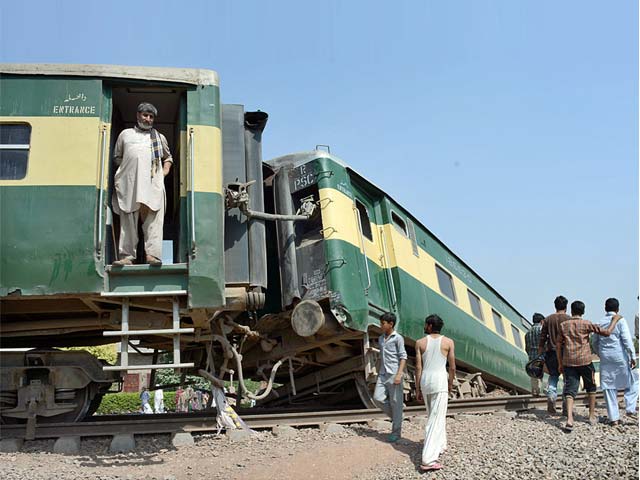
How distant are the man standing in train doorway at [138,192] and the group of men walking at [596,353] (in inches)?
196

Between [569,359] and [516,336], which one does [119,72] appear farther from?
[516,336]

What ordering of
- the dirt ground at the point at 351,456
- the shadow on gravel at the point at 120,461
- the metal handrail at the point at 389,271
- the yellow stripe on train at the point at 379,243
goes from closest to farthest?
the dirt ground at the point at 351,456 → the shadow on gravel at the point at 120,461 → the yellow stripe on train at the point at 379,243 → the metal handrail at the point at 389,271

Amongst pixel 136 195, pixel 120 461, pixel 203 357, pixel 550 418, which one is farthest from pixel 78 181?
pixel 550 418

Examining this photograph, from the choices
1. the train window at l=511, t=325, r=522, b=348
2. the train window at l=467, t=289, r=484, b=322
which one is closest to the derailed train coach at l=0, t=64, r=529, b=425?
the train window at l=467, t=289, r=484, b=322

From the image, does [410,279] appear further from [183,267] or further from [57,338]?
[57,338]

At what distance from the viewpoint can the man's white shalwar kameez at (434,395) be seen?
6438 mm

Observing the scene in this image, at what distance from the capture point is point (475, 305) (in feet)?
45.5

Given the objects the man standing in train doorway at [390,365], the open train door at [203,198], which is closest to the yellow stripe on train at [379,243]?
the man standing in train doorway at [390,365]

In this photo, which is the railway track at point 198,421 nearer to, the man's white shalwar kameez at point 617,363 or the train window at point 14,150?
the man's white shalwar kameez at point 617,363

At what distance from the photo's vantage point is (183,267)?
688 centimetres

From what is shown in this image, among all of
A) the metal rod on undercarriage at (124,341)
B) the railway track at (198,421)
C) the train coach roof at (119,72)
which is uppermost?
the train coach roof at (119,72)

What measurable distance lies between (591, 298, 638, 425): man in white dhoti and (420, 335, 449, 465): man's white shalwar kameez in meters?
2.51

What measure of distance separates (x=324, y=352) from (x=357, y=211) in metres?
2.05

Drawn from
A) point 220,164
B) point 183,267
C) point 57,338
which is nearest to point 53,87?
point 220,164
